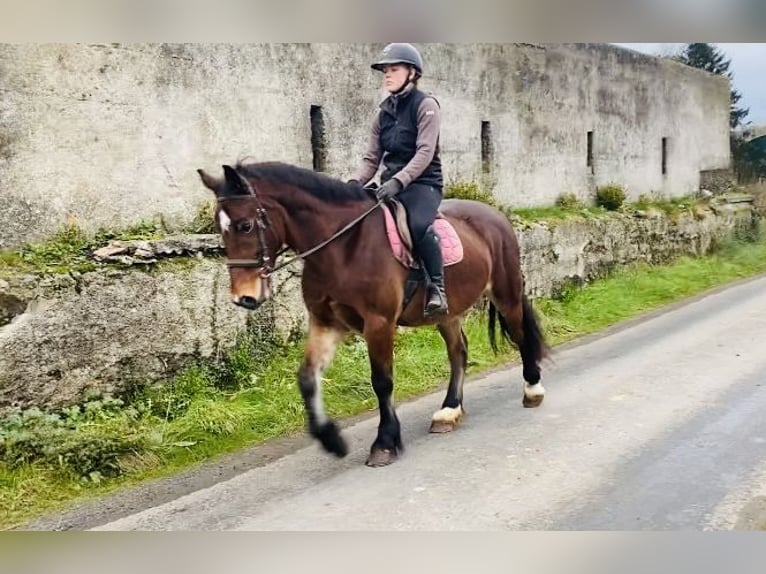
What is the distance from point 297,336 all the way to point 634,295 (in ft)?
8.32

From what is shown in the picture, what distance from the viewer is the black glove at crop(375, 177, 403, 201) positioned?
3.55 m

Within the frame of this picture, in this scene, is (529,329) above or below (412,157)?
below

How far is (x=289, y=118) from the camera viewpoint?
441cm

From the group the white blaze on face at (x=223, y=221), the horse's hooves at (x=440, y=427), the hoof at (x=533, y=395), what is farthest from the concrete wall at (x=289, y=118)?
the horse's hooves at (x=440, y=427)

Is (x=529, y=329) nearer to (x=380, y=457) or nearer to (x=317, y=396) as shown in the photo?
(x=380, y=457)

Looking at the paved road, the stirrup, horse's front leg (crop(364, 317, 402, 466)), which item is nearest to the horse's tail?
the paved road

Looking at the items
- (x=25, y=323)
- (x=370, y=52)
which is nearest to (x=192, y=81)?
(x=370, y=52)

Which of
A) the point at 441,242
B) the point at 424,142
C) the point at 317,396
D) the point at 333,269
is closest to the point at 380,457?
the point at 317,396

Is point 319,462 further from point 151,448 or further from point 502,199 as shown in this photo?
point 502,199

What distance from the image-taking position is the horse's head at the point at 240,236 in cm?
308

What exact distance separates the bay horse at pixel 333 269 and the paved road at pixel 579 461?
0.25 metres

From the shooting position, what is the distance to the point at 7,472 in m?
3.31

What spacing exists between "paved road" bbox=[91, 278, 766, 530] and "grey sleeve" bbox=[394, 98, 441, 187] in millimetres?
1423

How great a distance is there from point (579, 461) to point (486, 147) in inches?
101
